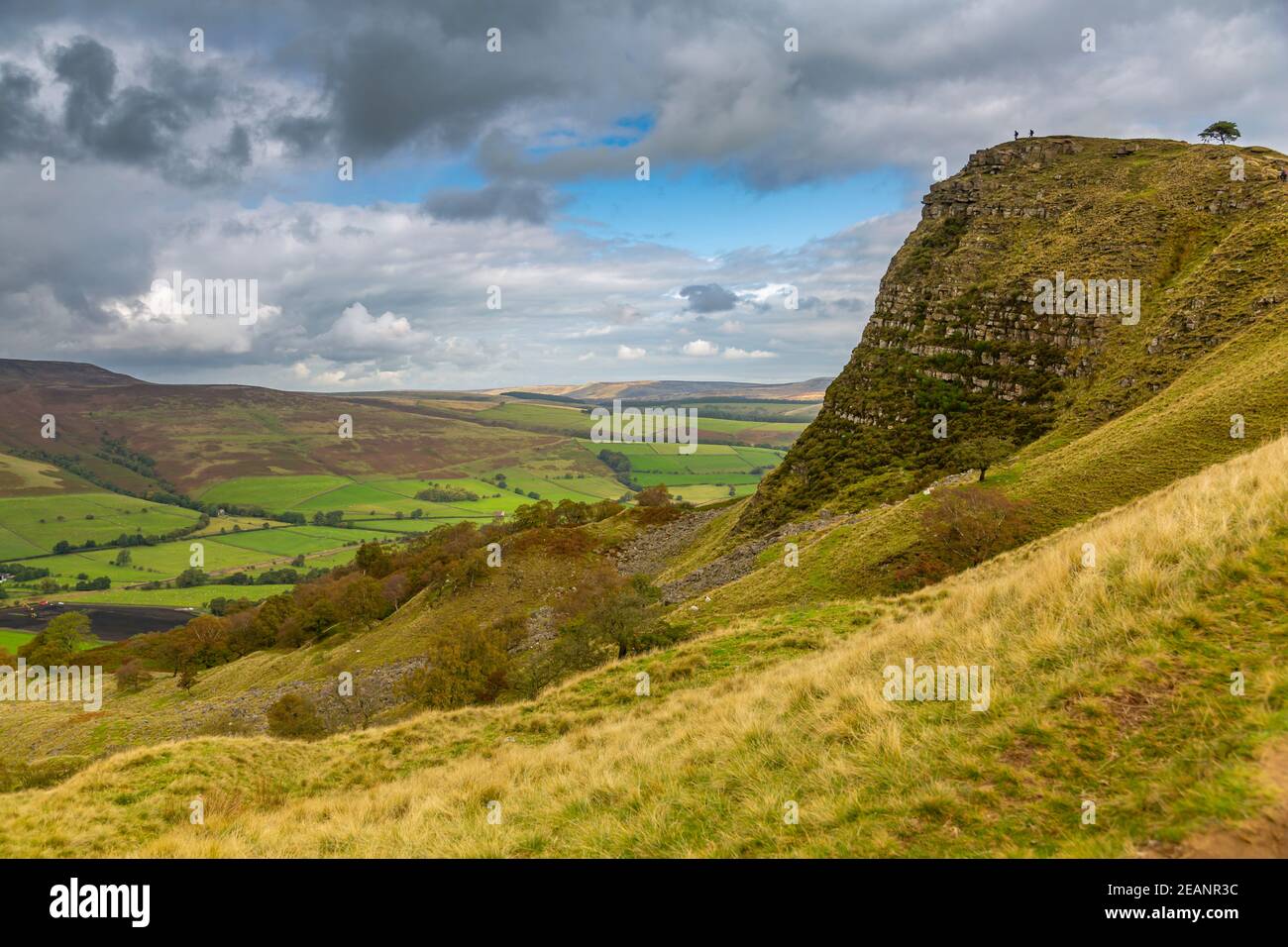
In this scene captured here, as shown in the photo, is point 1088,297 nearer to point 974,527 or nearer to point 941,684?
point 974,527

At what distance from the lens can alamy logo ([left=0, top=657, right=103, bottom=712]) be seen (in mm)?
68750

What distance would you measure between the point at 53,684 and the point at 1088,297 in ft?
440

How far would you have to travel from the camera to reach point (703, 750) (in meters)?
11.4

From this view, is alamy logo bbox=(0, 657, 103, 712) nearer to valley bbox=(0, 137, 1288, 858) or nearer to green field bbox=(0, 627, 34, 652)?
valley bbox=(0, 137, 1288, 858)

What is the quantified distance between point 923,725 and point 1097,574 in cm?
573

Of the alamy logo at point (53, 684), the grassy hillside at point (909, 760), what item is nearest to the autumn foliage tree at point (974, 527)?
the grassy hillside at point (909, 760)

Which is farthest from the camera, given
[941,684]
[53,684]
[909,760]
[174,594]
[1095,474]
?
[174,594]

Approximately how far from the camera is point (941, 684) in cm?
1108

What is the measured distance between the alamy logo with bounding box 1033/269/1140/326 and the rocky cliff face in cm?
15

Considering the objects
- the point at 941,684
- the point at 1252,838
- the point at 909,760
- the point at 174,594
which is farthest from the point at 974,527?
the point at 174,594

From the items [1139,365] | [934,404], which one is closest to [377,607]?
[934,404]

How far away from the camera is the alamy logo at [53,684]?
68750 millimetres
